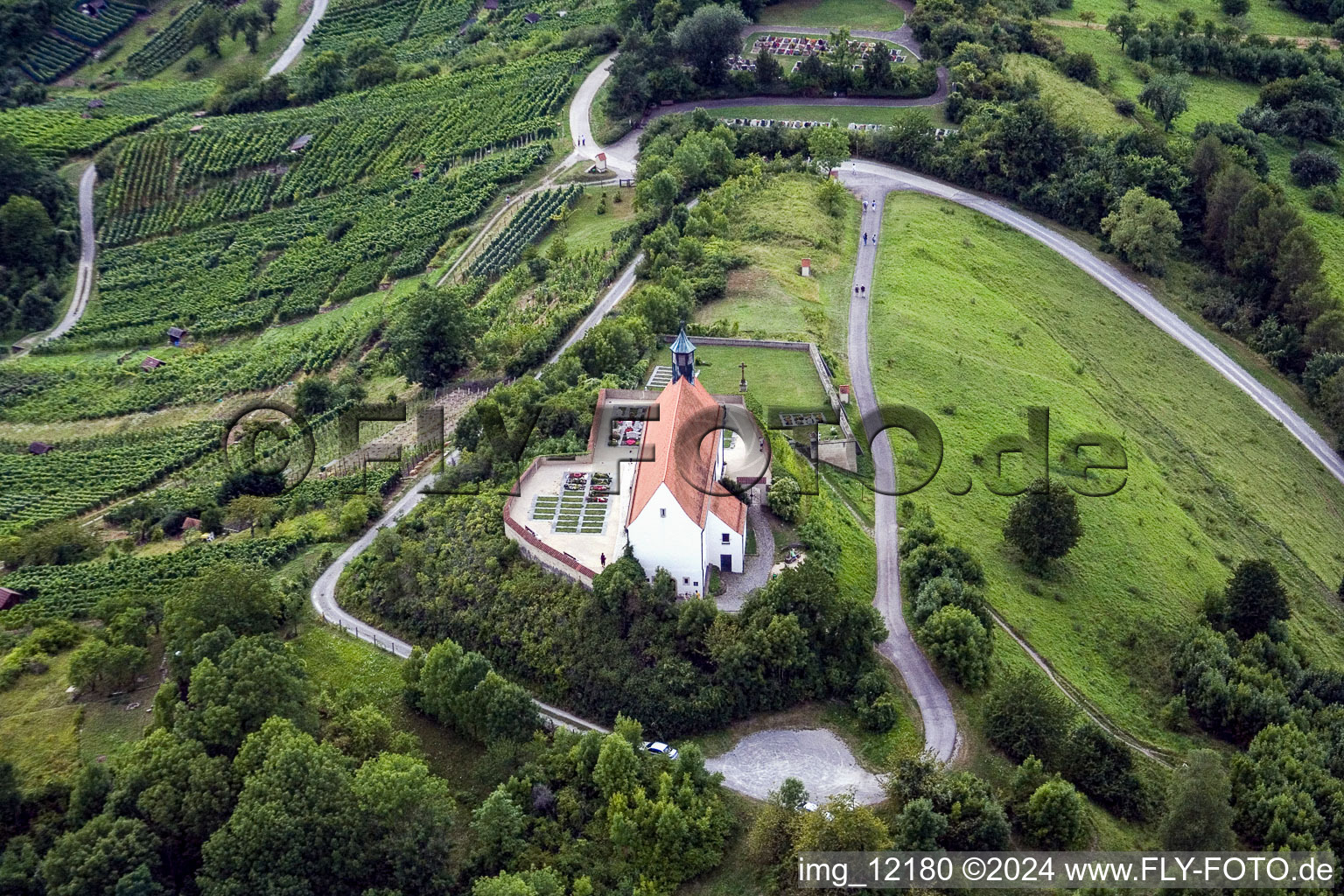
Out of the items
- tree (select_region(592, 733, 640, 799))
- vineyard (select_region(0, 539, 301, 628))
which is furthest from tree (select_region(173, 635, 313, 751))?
tree (select_region(592, 733, 640, 799))

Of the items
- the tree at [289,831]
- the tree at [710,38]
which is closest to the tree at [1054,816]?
the tree at [289,831]

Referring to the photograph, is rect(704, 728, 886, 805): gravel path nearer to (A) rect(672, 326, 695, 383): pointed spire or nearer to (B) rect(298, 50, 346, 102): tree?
(A) rect(672, 326, 695, 383): pointed spire

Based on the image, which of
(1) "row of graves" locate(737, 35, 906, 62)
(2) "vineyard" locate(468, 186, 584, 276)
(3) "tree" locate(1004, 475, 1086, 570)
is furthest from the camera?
(1) "row of graves" locate(737, 35, 906, 62)

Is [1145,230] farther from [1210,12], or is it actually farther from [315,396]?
[315,396]

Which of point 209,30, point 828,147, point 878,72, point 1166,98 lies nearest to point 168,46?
point 209,30

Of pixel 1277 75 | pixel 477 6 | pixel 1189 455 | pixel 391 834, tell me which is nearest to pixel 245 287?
pixel 477 6
